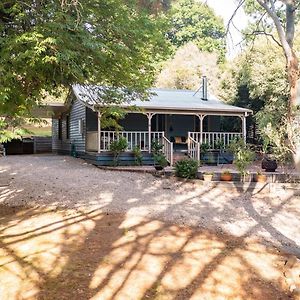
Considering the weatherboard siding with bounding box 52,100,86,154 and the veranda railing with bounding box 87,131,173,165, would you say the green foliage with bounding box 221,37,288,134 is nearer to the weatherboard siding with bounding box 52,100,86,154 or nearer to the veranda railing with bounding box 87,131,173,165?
the veranda railing with bounding box 87,131,173,165

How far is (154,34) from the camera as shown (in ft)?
27.6

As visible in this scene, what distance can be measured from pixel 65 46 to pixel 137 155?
9465mm

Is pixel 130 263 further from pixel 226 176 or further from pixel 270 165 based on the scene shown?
pixel 270 165

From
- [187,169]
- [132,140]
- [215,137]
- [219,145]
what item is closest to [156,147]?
[132,140]

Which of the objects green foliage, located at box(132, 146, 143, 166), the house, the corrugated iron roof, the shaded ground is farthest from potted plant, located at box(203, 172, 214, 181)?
the shaded ground

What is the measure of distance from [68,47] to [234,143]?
25.9 ft

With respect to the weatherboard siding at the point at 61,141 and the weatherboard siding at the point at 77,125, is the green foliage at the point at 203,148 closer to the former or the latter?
the weatherboard siding at the point at 77,125

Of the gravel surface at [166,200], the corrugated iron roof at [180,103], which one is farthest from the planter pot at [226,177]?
the corrugated iron roof at [180,103]

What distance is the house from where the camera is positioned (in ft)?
53.1

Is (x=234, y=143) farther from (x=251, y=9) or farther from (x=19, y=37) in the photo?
(x=19, y=37)

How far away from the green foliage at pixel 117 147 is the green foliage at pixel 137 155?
1.63ft

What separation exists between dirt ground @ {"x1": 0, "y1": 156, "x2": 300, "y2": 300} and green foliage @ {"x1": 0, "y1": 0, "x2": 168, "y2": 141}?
2111mm

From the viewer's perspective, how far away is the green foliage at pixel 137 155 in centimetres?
1577

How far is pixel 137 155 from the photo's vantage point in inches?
623
